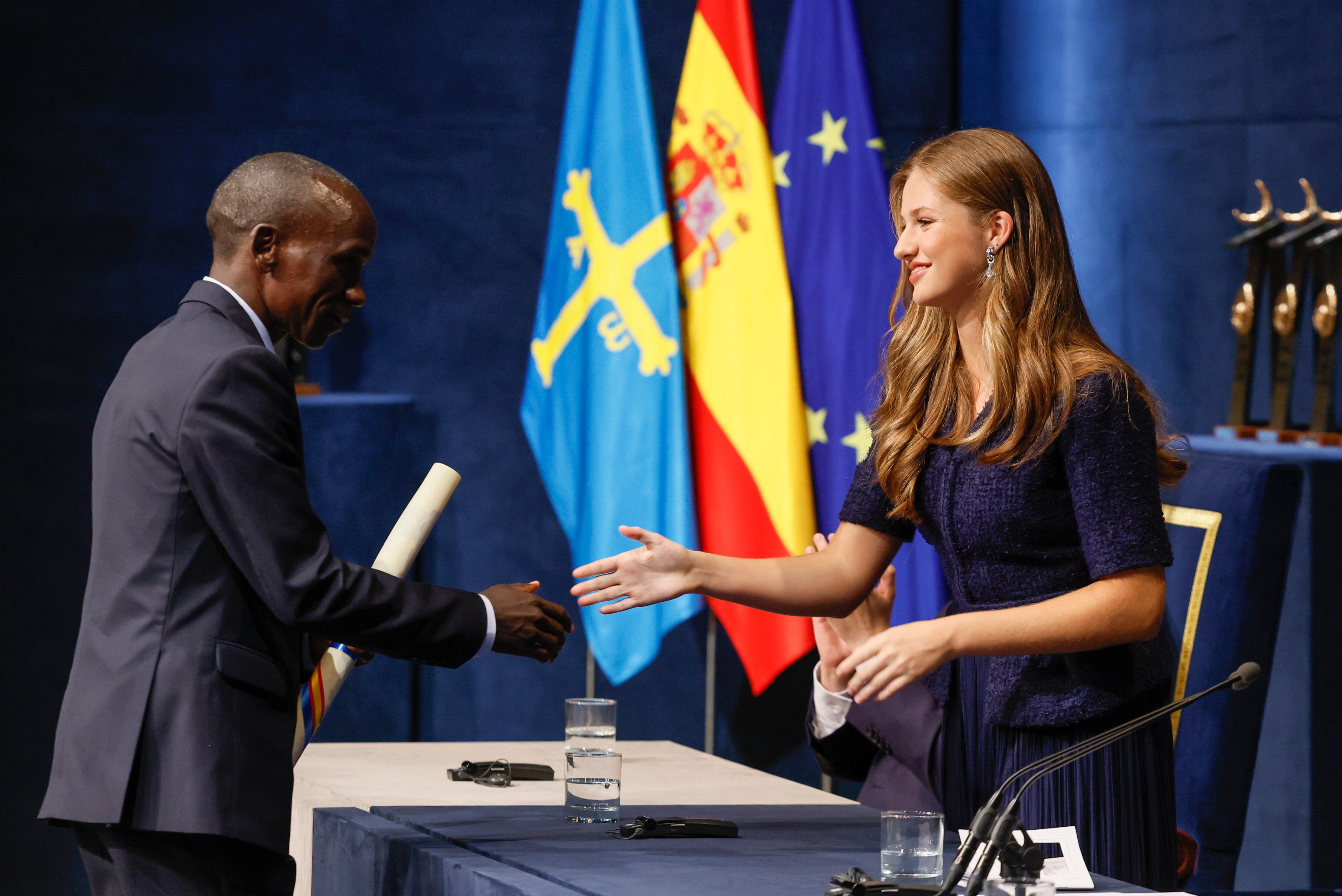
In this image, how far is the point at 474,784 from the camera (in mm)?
2461

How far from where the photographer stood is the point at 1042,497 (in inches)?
82.0

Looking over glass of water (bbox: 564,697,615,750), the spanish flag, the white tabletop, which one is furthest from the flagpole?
glass of water (bbox: 564,697,615,750)

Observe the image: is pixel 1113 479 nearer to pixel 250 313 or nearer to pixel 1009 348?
pixel 1009 348

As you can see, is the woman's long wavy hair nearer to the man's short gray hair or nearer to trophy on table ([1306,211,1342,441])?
the man's short gray hair

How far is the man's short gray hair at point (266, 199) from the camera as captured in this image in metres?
1.90

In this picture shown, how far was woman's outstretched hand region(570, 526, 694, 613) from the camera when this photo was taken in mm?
2186

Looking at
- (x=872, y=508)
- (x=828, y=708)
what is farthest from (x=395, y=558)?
(x=828, y=708)

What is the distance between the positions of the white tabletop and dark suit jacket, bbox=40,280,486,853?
0.53 m

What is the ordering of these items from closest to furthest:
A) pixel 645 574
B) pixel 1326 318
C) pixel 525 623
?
1. pixel 525 623
2. pixel 645 574
3. pixel 1326 318

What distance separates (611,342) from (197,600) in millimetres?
2502

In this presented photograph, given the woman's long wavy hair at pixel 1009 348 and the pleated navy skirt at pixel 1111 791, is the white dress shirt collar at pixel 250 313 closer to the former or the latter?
the woman's long wavy hair at pixel 1009 348

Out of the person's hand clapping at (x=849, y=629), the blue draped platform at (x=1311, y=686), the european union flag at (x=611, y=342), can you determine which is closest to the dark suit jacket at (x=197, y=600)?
the person's hand clapping at (x=849, y=629)

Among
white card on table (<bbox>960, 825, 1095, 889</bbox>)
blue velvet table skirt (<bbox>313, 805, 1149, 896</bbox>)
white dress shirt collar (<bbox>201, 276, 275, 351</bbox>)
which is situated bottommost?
blue velvet table skirt (<bbox>313, 805, 1149, 896</bbox>)

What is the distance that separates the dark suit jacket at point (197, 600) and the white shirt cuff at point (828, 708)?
127 centimetres
